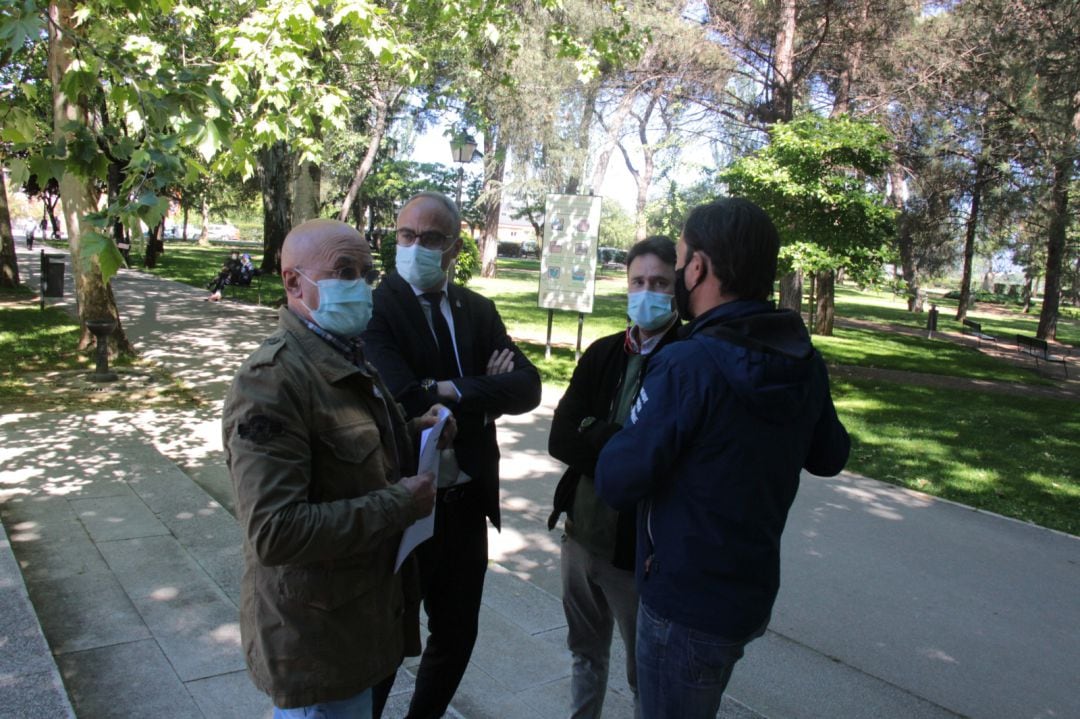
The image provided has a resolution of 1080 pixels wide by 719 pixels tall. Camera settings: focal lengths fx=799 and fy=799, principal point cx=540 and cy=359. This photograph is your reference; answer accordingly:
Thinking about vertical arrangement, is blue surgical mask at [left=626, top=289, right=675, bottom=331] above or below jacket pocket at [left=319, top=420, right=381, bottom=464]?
above

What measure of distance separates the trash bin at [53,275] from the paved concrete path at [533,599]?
11.9m

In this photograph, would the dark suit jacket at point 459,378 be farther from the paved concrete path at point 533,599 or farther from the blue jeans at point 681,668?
the paved concrete path at point 533,599

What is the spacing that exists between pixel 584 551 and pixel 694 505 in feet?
3.00

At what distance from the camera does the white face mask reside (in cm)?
297

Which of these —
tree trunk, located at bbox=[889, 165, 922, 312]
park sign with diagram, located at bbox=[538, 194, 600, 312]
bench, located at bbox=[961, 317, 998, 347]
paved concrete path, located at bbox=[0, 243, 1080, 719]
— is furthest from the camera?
bench, located at bbox=[961, 317, 998, 347]

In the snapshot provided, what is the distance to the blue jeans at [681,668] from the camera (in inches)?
78.6

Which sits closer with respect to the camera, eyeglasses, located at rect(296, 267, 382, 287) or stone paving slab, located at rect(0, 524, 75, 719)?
eyeglasses, located at rect(296, 267, 382, 287)

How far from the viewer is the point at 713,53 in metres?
18.3

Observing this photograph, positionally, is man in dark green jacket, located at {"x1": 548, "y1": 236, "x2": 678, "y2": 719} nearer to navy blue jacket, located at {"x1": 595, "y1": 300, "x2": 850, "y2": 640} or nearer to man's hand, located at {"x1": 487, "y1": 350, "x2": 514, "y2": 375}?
man's hand, located at {"x1": 487, "y1": 350, "x2": 514, "y2": 375}

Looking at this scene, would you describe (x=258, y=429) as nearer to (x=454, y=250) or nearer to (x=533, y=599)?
(x=454, y=250)

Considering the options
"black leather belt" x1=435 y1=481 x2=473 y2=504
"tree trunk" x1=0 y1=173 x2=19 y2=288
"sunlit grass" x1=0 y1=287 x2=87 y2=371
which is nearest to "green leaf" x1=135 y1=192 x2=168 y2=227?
"black leather belt" x1=435 y1=481 x2=473 y2=504

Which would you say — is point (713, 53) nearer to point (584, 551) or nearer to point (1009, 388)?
point (1009, 388)

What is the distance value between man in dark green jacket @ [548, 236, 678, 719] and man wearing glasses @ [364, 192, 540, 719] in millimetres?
305

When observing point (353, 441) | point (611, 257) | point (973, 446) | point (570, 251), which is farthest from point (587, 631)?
point (611, 257)
